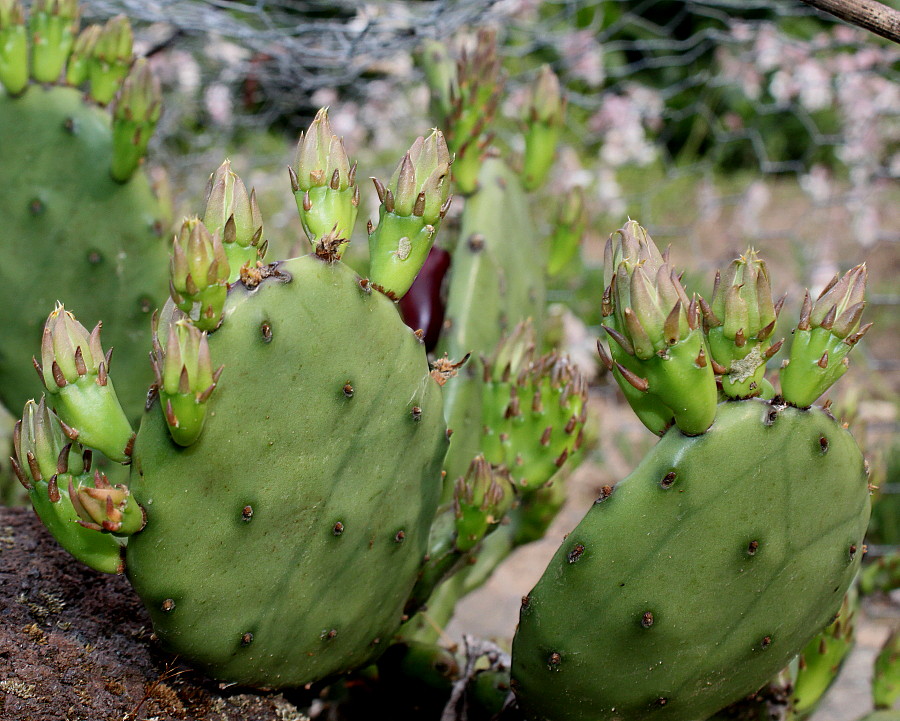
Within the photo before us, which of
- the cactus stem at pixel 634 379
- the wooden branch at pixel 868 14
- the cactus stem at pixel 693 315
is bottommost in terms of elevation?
the cactus stem at pixel 634 379

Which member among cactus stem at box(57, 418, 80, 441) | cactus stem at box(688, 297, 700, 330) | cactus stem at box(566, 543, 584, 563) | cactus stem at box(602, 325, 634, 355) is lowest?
cactus stem at box(566, 543, 584, 563)

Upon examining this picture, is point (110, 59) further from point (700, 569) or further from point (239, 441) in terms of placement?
point (700, 569)

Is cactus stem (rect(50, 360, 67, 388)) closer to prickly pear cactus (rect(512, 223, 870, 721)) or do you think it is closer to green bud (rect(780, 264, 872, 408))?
prickly pear cactus (rect(512, 223, 870, 721))

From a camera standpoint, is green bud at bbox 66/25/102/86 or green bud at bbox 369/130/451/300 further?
green bud at bbox 66/25/102/86

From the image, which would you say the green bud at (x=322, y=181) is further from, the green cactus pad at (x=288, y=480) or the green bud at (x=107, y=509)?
the green bud at (x=107, y=509)

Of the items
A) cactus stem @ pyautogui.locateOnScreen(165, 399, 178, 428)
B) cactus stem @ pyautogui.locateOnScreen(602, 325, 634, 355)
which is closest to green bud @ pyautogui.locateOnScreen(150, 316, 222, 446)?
cactus stem @ pyautogui.locateOnScreen(165, 399, 178, 428)

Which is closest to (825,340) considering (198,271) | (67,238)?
(198,271)

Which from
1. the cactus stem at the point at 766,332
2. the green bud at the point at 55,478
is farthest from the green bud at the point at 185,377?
the cactus stem at the point at 766,332
